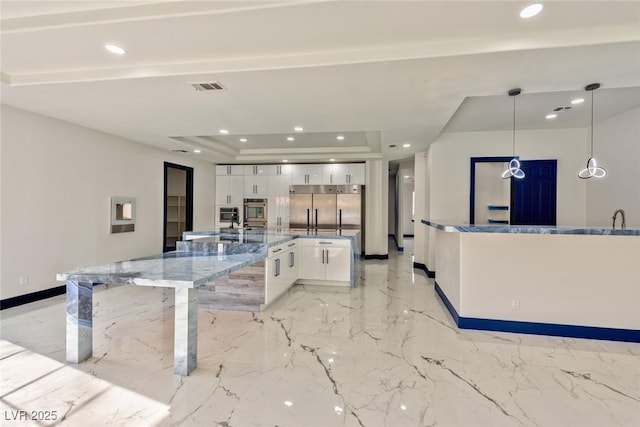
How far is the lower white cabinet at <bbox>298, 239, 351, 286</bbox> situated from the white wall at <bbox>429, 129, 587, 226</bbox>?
1910 millimetres

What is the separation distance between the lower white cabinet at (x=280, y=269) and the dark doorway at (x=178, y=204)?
139 inches

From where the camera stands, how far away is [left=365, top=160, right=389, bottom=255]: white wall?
750 cm

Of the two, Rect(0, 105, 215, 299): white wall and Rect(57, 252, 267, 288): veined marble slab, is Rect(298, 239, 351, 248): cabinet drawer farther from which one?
Rect(0, 105, 215, 299): white wall

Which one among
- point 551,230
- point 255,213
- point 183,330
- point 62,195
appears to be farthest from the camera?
point 255,213

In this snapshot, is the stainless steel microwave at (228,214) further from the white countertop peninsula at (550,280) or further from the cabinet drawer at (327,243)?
the white countertop peninsula at (550,280)

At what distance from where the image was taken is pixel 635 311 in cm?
305

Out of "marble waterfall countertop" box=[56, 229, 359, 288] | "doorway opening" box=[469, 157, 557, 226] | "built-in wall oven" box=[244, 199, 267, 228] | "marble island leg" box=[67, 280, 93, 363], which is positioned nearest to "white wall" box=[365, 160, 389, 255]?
"doorway opening" box=[469, 157, 557, 226]

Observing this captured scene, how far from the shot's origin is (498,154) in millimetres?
5410

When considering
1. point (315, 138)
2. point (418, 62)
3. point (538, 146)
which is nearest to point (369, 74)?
point (418, 62)

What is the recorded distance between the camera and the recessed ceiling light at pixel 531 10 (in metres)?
1.97

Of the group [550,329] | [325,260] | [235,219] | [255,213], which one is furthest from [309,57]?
[235,219]

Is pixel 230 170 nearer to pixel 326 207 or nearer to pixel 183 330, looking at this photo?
pixel 326 207

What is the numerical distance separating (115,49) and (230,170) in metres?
5.37

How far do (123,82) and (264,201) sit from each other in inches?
191
